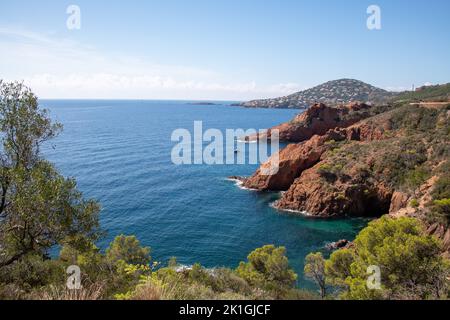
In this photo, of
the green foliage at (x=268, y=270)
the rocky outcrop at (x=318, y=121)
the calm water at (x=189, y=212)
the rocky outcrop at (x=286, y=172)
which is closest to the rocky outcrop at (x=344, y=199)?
the calm water at (x=189, y=212)

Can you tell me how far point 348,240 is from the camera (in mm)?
41031

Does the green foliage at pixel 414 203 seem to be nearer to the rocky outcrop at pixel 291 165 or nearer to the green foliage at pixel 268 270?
the green foliage at pixel 268 270

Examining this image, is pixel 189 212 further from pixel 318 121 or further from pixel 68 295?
pixel 318 121

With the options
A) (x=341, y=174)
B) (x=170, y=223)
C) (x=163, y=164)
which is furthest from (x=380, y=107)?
(x=170, y=223)

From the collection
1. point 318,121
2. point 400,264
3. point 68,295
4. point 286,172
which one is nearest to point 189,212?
point 286,172

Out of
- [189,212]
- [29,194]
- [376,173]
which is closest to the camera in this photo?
[29,194]

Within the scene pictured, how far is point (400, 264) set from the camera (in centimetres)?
1788

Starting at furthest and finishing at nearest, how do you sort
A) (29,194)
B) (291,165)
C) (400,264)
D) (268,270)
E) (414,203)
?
(291,165)
(414,203)
(268,270)
(400,264)
(29,194)

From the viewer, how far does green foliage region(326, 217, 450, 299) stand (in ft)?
52.4

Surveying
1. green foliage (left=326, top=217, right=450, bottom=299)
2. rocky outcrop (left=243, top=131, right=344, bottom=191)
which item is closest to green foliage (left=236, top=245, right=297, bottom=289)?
green foliage (left=326, top=217, right=450, bottom=299)

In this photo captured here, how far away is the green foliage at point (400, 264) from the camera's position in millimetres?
15961

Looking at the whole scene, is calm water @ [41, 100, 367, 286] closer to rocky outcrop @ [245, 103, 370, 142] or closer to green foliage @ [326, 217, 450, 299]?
green foliage @ [326, 217, 450, 299]
